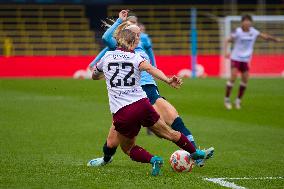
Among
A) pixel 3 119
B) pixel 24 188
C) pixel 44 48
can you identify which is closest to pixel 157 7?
pixel 44 48

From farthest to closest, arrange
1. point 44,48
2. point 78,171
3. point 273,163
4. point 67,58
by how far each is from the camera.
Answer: point 44,48
point 67,58
point 273,163
point 78,171

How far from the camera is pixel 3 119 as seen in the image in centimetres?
1797

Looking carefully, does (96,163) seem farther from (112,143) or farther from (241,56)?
(241,56)

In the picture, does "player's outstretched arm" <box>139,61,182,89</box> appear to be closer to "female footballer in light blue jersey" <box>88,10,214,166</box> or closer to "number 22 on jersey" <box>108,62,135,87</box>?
"number 22 on jersey" <box>108,62,135,87</box>

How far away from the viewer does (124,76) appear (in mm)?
9992

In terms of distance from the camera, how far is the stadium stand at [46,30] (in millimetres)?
39875

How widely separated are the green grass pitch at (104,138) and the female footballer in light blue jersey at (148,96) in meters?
0.24

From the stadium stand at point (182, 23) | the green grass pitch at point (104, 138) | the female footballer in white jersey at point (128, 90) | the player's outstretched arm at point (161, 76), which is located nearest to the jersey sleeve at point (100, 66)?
the female footballer in white jersey at point (128, 90)

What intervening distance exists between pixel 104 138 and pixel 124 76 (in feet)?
17.8

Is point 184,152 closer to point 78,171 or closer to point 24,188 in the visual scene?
point 78,171

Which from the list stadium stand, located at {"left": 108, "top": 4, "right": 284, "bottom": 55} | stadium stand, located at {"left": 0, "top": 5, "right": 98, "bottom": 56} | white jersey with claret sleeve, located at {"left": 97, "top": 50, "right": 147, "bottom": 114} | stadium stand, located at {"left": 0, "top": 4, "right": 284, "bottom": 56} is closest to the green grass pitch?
white jersey with claret sleeve, located at {"left": 97, "top": 50, "right": 147, "bottom": 114}

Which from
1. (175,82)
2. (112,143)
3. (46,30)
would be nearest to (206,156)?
(112,143)

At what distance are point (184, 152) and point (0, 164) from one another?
2.50 metres

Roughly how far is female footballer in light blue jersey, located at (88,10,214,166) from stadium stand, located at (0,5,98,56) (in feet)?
87.1
